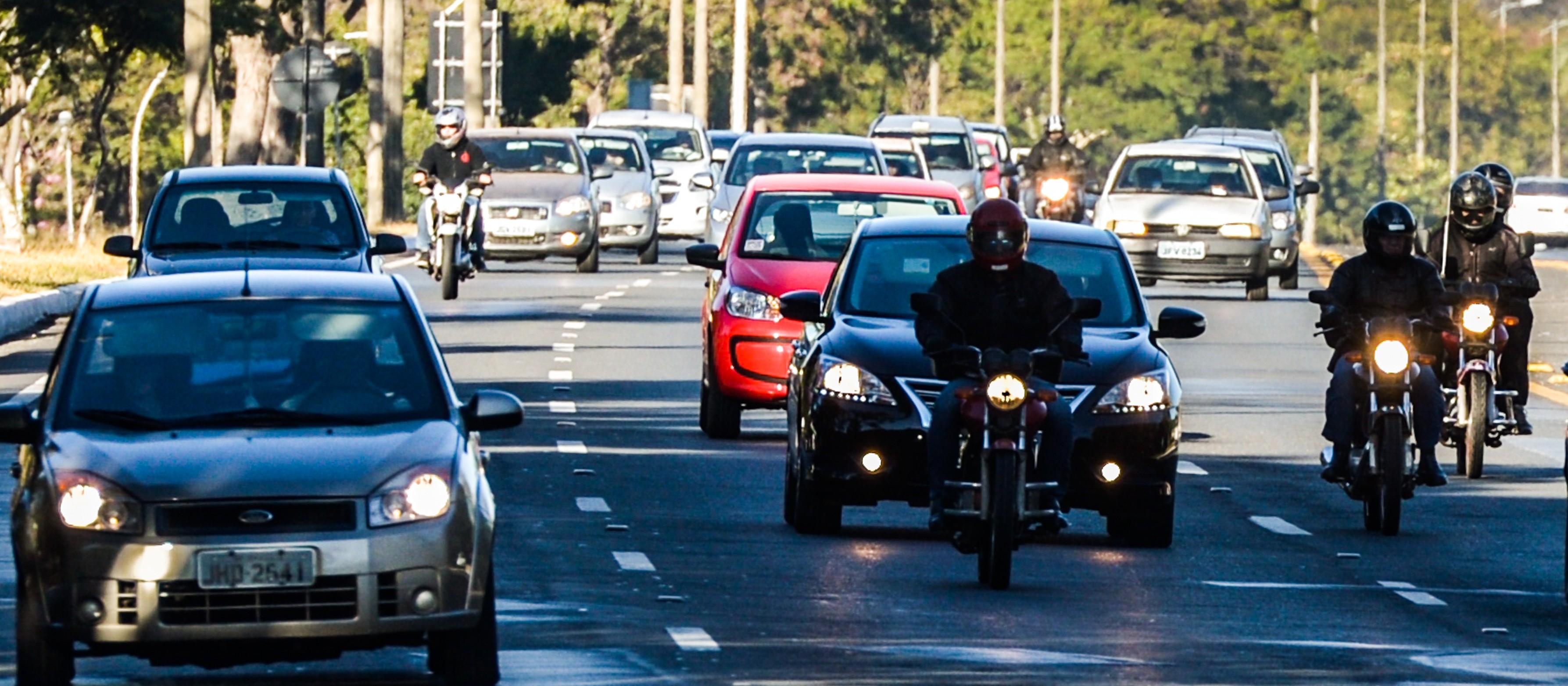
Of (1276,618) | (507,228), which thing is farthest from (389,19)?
(1276,618)

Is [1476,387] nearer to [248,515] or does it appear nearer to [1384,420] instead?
[1384,420]

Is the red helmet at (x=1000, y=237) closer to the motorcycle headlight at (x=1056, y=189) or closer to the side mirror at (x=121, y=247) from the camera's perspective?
the side mirror at (x=121, y=247)

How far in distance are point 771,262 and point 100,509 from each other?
10.2 meters

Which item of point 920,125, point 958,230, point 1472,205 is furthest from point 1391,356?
point 920,125

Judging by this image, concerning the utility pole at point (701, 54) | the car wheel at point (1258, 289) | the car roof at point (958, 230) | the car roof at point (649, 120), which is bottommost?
the car wheel at point (1258, 289)

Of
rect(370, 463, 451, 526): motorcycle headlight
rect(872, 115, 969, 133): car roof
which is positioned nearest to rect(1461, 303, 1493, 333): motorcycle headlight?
rect(370, 463, 451, 526): motorcycle headlight

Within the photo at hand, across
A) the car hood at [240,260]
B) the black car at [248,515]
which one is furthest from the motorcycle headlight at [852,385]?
the car hood at [240,260]

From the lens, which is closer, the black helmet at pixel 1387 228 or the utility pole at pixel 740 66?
the black helmet at pixel 1387 228

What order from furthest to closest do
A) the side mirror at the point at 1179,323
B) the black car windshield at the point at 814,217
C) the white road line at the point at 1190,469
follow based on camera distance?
the black car windshield at the point at 814,217
the white road line at the point at 1190,469
the side mirror at the point at 1179,323

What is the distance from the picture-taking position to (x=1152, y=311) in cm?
3219

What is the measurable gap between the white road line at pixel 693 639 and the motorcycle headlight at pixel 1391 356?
484 centimetres

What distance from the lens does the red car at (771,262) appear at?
60.8 feet

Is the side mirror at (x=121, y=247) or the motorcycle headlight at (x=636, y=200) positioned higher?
the side mirror at (x=121, y=247)

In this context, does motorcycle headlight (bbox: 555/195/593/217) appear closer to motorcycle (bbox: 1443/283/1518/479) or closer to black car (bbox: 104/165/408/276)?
black car (bbox: 104/165/408/276)
